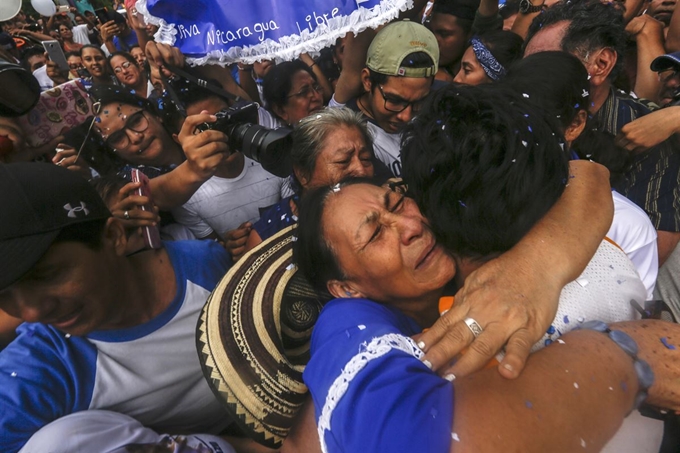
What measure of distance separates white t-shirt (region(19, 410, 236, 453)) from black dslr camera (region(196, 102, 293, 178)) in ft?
3.79

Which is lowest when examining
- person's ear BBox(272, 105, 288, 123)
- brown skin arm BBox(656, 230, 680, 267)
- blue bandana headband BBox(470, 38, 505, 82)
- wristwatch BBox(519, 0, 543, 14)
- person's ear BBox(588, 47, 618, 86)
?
brown skin arm BBox(656, 230, 680, 267)

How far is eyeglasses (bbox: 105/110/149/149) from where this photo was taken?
2.43 m

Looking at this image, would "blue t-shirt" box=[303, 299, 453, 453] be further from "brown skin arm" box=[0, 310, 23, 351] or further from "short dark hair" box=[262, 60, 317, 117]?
"short dark hair" box=[262, 60, 317, 117]

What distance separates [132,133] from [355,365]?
233cm

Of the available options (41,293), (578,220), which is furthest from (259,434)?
(578,220)

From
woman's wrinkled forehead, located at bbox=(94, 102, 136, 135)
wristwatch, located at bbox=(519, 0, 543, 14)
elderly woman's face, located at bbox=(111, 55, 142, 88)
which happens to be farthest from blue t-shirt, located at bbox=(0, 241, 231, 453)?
elderly woman's face, located at bbox=(111, 55, 142, 88)

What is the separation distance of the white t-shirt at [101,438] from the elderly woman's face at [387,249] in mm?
683

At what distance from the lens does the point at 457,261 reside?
1.19 meters

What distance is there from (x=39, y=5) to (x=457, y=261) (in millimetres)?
10922

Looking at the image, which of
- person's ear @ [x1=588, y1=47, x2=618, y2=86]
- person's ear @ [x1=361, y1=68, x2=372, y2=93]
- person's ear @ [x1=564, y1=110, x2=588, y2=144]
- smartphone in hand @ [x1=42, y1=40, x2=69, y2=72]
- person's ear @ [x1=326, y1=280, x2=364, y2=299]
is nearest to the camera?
person's ear @ [x1=326, y1=280, x2=364, y2=299]

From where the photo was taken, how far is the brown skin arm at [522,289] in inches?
31.6

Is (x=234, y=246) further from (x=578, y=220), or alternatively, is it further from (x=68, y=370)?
(x=578, y=220)

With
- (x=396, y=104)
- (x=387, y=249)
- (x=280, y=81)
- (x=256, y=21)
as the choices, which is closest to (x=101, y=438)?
(x=387, y=249)

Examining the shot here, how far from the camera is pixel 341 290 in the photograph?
4.28 ft
